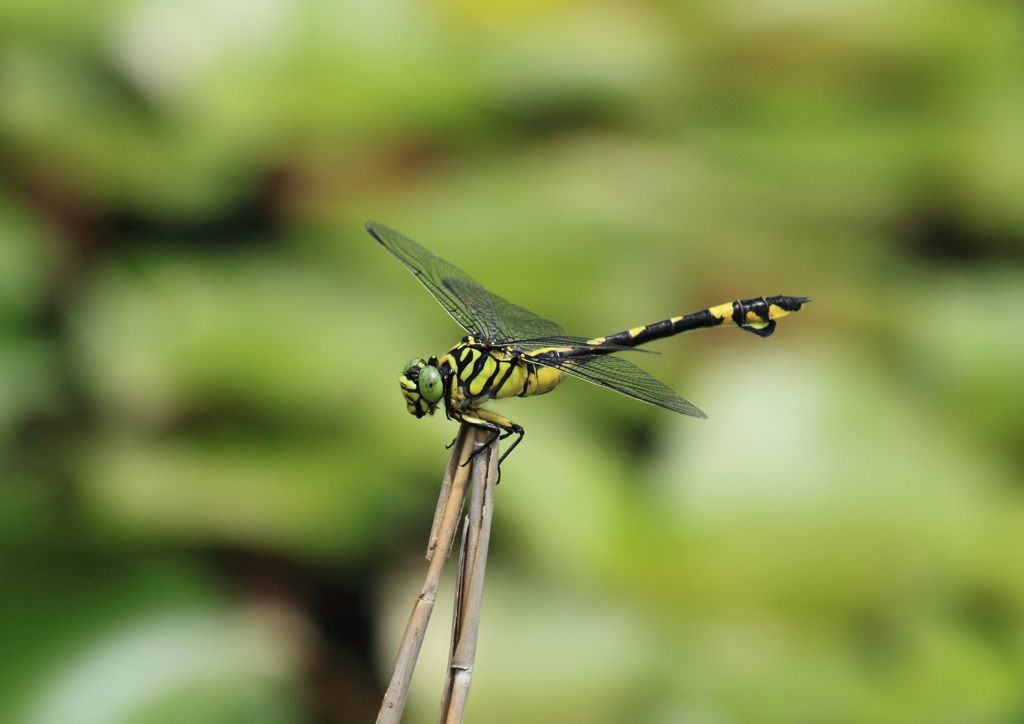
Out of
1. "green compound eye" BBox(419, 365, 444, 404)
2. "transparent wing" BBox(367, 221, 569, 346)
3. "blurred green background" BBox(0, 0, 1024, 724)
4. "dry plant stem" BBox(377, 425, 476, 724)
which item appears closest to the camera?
"dry plant stem" BBox(377, 425, 476, 724)

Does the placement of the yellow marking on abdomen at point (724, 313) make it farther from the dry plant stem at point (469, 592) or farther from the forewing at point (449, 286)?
the dry plant stem at point (469, 592)

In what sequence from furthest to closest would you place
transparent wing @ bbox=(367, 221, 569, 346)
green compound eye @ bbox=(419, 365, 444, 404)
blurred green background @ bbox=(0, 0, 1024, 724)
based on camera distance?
blurred green background @ bbox=(0, 0, 1024, 724) → transparent wing @ bbox=(367, 221, 569, 346) → green compound eye @ bbox=(419, 365, 444, 404)

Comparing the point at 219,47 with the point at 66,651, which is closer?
the point at 66,651

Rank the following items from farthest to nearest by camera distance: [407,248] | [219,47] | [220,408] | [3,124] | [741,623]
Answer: [219,47] → [3,124] → [220,408] → [741,623] → [407,248]

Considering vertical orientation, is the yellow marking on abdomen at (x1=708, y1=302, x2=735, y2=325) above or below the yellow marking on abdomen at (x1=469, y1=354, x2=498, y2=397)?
above

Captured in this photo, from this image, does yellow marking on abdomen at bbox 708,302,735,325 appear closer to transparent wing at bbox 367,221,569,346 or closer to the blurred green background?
transparent wing at bbox 367,221,569,346

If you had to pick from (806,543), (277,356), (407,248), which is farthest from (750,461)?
(277,356)

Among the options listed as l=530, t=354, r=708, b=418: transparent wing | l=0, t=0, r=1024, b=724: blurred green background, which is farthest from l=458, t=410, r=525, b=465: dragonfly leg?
l=0, t=0, r=1024, b=724: blurred green background

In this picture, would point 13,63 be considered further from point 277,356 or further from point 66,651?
point 66,651

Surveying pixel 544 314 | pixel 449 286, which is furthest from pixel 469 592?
pixel 544 314
